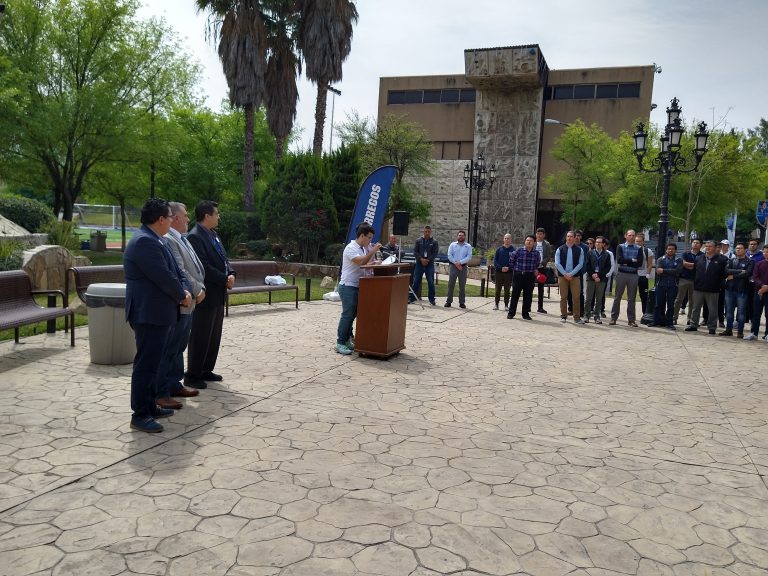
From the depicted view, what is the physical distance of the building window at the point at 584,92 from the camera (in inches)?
1769

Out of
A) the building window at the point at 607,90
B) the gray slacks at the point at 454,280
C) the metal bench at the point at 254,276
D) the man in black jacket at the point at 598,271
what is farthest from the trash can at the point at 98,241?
the building window at the point at 607,90

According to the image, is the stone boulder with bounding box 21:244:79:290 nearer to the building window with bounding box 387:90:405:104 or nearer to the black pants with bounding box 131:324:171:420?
the black pants with bounding box 131:324:171:420

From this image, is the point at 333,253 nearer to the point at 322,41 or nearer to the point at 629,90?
the point at 322,41

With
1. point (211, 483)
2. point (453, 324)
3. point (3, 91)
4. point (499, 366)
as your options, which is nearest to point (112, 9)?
point (3, 91)

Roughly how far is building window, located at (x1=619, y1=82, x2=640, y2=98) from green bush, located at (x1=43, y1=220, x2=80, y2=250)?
39197 mm

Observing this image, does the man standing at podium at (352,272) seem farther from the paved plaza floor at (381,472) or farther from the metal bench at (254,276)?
the metal bench at (254,276)

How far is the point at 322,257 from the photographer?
2352 centimetres

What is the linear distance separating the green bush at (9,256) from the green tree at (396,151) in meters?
22.6

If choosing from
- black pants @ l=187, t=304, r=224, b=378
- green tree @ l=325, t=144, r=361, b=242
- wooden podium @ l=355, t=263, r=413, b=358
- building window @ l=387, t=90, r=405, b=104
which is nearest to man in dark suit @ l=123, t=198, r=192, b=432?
black pants @ l=187, t=304, r=224, b=378

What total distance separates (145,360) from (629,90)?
4645cm

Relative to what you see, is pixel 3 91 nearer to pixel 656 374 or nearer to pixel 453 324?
pixel 453 324

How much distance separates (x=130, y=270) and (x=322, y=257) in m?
18.9

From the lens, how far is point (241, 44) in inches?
1051

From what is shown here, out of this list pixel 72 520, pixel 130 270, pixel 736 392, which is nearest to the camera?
pixel 72 520
